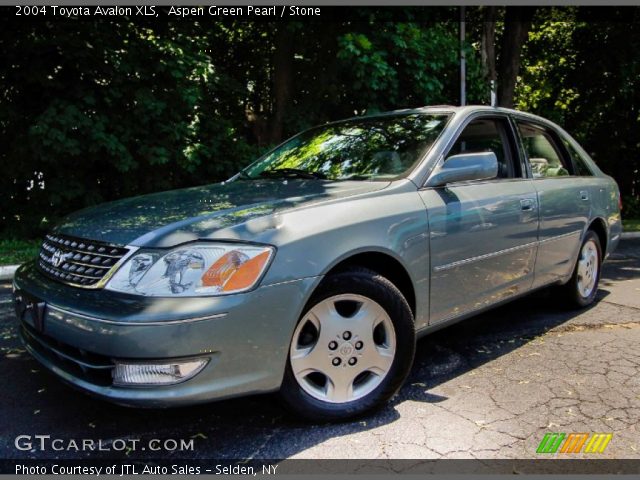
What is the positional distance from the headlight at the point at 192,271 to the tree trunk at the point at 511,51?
1035cm

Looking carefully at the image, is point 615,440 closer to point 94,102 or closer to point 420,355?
point 420,355

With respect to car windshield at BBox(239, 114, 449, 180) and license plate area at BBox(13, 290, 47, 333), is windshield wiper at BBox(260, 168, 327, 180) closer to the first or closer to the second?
car windshield at BBox(239, 114, 449, 180)

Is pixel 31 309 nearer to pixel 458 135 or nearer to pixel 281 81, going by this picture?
pixel 458 135

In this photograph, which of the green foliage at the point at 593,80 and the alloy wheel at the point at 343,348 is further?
the green foliage at the point at 593,80

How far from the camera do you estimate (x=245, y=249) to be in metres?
2.30

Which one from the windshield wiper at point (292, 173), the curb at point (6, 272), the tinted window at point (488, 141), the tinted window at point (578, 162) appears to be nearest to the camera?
the windshield wiper at point (292, 173)

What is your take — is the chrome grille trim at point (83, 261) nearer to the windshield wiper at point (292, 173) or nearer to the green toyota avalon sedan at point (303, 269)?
the green toyota avalon sedan at point (303, 269)

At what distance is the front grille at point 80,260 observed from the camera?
7.67ft

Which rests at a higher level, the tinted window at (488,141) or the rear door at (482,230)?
the tinted window at (488,141)

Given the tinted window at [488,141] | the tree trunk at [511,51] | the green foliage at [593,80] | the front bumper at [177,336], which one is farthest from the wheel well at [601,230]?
the green foliage at [593,80]

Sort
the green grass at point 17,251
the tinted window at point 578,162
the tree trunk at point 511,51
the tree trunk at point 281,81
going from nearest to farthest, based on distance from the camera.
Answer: the tinted window at point 578,162 < the green grass at point 17,251 < the tree trunk at point 281,81 < the tree trunk at point 511,51

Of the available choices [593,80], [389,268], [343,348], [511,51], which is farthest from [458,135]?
[593,80]

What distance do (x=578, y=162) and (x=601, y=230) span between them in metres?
0.65

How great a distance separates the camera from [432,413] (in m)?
2.75
